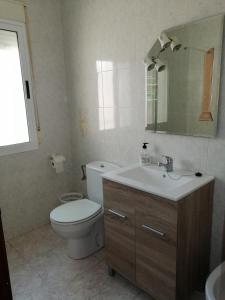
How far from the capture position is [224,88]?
146 cm

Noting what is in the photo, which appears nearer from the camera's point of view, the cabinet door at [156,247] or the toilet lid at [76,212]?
the cabinet door at [156,247]

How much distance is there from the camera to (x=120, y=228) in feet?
5.51

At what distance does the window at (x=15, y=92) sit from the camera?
2.21 m

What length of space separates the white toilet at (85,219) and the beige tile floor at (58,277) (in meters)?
0.11

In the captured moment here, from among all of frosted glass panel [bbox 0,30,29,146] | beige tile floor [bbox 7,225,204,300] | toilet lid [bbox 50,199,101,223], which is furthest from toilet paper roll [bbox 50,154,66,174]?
beige tile floor [bbox 7,225,204,300]

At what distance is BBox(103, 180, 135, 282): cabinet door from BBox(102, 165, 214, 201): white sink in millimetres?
80

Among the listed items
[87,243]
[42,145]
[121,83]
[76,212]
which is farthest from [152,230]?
[42,145]

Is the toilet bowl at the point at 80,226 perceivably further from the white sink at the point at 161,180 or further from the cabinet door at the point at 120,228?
the white sink at the point at 161,180

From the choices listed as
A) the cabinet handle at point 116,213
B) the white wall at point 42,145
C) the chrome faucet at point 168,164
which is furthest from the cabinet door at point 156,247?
the white wall at point 42,145

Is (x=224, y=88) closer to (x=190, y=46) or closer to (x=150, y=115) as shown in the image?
(x=190, y=46)

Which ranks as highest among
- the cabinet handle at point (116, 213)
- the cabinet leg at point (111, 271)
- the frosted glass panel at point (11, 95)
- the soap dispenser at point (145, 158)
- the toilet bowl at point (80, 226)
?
the frosted glass panel at point (11, 95)

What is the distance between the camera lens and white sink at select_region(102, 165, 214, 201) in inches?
54.0

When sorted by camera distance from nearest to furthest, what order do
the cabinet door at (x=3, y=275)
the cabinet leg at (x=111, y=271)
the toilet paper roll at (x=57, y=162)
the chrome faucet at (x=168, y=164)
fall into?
the cabinet door at (x=3, y=275)
the chrome faucet at (x=168, y=164)
the cabinet leg at (x=111, y=271)
the toilet paper roll at (x=57, y=162)

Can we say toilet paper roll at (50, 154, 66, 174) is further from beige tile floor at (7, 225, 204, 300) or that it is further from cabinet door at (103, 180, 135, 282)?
cabinet door at (103, 180, 135, 282)
